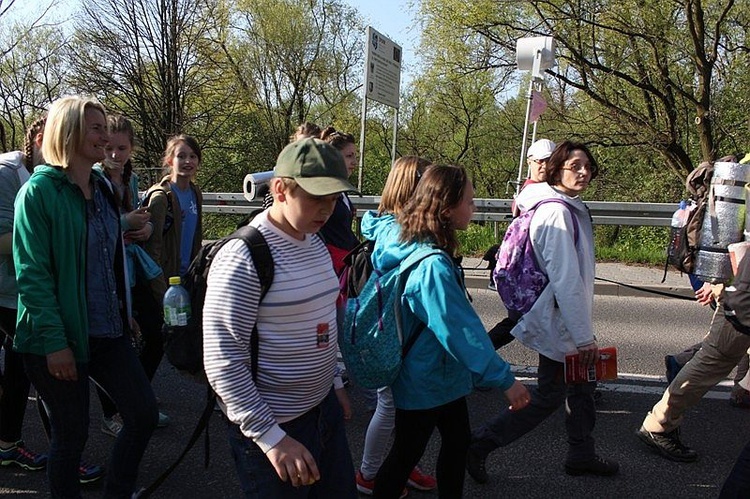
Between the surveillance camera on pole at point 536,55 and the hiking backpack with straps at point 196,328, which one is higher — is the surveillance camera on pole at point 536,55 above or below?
above

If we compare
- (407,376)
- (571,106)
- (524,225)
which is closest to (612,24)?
(571,106)

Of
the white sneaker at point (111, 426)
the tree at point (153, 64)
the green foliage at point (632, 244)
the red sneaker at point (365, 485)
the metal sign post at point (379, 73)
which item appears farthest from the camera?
the tree at point (153, 64)

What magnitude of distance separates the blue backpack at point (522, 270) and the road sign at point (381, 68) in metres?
6.45

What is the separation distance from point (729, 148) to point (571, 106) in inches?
148

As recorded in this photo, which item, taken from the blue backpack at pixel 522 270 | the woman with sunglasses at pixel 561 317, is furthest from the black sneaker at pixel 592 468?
the blue backpack at pixel 522 270

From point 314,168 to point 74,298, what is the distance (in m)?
1.17

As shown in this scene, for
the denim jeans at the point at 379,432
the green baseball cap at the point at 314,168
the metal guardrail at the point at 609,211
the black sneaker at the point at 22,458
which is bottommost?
the black sneaker at the point at 22,458

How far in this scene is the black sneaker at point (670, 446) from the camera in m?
3.62

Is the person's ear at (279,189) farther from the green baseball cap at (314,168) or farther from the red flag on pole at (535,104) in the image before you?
the red flag on pole at (535,104)

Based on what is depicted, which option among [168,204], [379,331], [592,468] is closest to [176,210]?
[168,204]

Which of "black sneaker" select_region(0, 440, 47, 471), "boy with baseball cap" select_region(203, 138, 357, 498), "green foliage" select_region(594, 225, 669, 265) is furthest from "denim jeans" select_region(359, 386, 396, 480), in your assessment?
"green foliage" select_region(594, 225, 669, 265)

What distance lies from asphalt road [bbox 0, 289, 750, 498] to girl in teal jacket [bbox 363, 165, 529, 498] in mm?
782

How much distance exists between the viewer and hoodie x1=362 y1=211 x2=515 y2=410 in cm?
232

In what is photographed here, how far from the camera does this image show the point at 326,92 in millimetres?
23406
